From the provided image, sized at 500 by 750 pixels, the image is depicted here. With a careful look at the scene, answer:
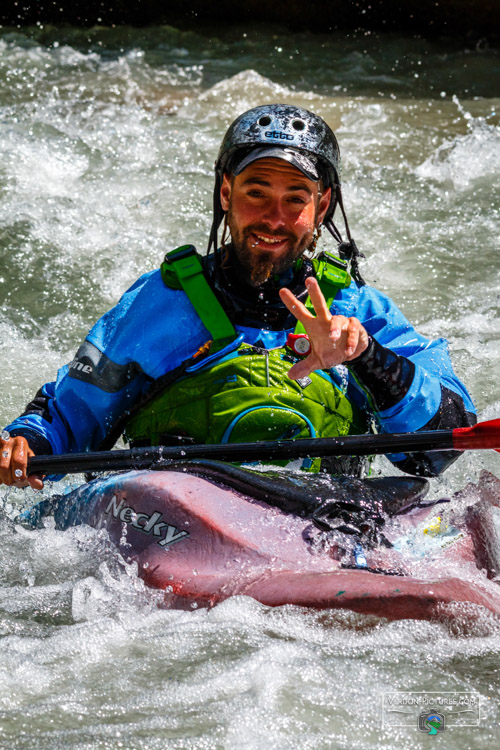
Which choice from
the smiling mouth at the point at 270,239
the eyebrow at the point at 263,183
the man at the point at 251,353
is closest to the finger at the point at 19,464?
the man at the point at 251,353

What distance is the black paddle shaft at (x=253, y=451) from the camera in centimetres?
263

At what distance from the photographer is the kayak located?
2301 mm

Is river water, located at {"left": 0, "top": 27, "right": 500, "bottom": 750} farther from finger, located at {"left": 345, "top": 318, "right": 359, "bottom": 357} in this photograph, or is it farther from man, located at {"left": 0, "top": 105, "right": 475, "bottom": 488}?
finger, located at {"left": 345, "top": 318, "right": 359, "bottom": 357}

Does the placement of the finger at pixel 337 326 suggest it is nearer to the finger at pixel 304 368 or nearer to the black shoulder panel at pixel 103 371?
the finger at pixel 304 368

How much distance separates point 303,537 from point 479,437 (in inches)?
21.9

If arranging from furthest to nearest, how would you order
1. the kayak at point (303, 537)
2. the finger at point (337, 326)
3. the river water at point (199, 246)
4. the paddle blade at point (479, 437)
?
the paddle blade at point (479, 437) → the finger at point (337, 326) → the kayak at point (303, 537) → the river water at point (199, 246)

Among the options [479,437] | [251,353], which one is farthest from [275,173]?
[479,437]

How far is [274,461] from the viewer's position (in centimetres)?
293

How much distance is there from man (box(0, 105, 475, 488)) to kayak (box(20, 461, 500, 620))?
22 centimetres

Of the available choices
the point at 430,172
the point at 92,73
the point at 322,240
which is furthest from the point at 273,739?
the point at 92,73

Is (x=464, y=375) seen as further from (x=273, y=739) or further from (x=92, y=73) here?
(x=92, y=73)

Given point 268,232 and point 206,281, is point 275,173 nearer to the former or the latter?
point 268,232

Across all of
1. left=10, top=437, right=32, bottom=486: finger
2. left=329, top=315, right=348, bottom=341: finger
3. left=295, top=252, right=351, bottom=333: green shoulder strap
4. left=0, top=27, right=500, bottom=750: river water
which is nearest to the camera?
left=0, top=27, right=500, bottom=750: river water

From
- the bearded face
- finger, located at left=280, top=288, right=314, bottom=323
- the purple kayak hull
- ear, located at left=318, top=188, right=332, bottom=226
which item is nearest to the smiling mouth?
the bearded face
